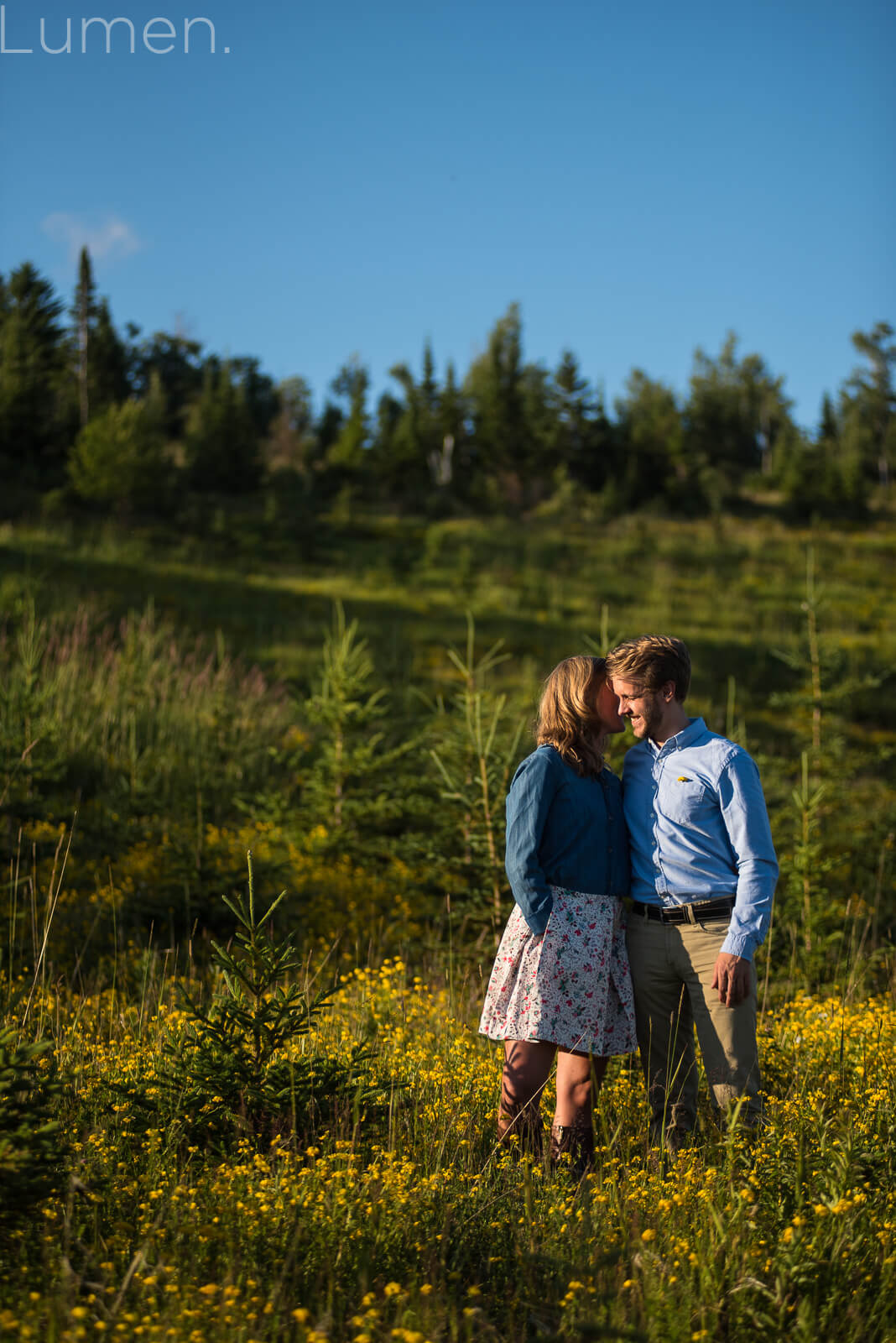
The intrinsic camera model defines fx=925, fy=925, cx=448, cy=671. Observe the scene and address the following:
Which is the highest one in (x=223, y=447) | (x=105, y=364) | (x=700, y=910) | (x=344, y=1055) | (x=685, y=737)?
(x=105, y=364)

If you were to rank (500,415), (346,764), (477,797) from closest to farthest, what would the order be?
(477,797)
(346,764)
(500,415)

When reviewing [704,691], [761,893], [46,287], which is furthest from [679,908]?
[46,287]

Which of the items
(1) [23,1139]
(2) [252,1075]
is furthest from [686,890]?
(1) [23,1139]

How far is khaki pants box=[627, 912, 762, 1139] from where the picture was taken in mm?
3150

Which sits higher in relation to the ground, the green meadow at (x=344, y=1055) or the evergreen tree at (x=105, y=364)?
the evergreen tree at (x=105, y=364)

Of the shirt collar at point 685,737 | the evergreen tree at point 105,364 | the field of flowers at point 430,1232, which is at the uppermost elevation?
the evergreen tree at point 105,364

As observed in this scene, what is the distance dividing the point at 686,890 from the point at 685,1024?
25.4 inches

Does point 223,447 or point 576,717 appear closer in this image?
point 576,717

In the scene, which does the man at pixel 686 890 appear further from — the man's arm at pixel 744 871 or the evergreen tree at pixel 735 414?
the evergreen tree at pixel 735 414

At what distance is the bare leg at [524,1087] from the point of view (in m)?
3.24

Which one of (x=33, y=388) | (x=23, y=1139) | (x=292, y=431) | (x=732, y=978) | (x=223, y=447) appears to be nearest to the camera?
(x=23, y=1139)

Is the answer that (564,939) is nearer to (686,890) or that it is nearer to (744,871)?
(686,890)

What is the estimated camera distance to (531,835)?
3238mm

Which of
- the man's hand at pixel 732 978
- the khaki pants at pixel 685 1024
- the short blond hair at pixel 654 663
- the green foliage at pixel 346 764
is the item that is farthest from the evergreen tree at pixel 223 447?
the man's hand at pixel 732 978
